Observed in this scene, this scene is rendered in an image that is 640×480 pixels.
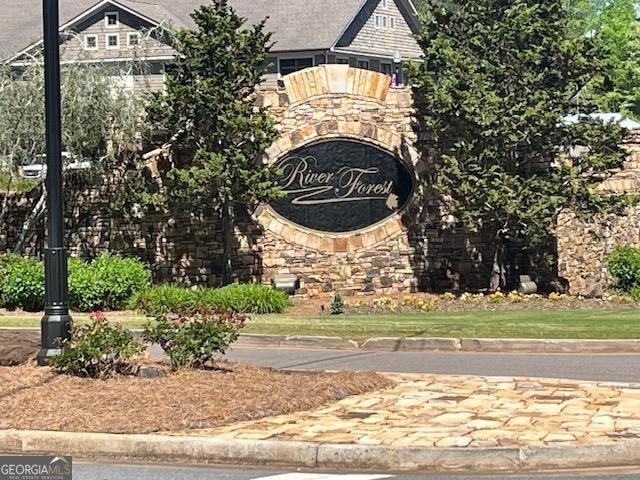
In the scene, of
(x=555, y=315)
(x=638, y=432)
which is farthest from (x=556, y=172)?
(x=638, y=432)

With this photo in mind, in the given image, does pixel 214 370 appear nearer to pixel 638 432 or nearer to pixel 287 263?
pixel 638 432

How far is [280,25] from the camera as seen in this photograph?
42406 millimetres

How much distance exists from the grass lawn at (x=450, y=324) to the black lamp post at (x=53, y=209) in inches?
149

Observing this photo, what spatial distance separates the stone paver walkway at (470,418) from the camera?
316 inches

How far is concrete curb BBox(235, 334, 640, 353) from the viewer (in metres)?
14.3

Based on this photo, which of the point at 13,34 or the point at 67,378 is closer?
the point at 67,378

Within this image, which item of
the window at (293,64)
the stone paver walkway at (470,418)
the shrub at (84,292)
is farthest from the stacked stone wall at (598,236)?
the window at (293,64)

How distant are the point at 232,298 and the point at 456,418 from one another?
479 inches

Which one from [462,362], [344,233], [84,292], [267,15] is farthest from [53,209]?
[267,15]

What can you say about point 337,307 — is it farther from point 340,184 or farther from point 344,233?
point 340,184

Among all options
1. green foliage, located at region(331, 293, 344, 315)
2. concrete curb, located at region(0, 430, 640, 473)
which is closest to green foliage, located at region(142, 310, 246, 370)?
concrete curb, located at region(0, 430, 640, 473)

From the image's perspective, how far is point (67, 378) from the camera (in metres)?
10.0

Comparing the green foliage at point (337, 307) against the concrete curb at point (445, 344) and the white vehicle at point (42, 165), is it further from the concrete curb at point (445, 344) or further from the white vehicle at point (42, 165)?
the white vehicle at point (42, 165)

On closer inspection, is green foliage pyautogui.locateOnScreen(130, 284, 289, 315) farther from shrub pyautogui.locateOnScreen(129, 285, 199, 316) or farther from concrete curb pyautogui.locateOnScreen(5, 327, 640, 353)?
concrete curb pyautogui.locateOnScreen(5, 327, 640, 353)
